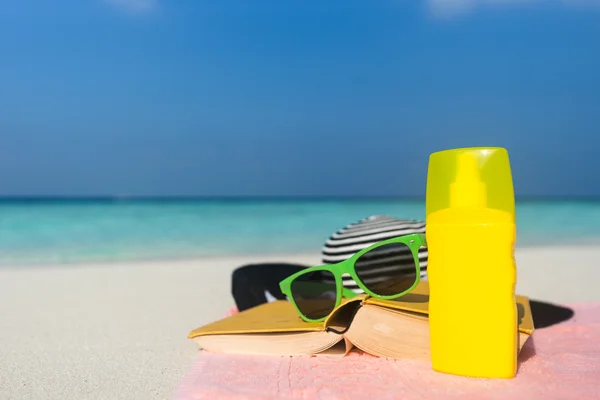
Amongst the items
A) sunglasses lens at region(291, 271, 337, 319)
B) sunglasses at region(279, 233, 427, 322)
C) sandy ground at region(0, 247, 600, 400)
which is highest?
Result: sunglasses at region(279, 233, 427, 322)

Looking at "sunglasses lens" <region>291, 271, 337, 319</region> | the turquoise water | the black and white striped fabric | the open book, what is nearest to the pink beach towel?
the open book

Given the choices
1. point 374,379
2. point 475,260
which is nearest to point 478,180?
point 475,260

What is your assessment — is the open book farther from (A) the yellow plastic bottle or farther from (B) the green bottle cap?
(B) the green bottle cap

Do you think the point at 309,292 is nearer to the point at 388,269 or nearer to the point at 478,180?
the point at 388,269

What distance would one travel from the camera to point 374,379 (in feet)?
4.55

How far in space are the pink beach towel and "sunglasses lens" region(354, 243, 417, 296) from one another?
19cm

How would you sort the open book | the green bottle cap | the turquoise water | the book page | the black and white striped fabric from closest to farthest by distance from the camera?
the green bottle cap, the open book, the book page, the black and white striped fabric, the turquoise water

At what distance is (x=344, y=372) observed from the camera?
56.9 inches

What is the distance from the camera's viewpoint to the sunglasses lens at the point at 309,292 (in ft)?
5.52

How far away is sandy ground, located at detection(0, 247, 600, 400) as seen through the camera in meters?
1.60

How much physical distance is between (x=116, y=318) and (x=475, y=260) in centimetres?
179

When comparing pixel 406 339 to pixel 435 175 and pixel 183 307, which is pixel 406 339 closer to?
pixel 435 175

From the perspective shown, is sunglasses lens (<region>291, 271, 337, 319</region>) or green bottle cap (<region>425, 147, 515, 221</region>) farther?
sunglasses lens (<region>291, 271, 337, 319</region>)

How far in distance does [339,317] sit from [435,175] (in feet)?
1.63
